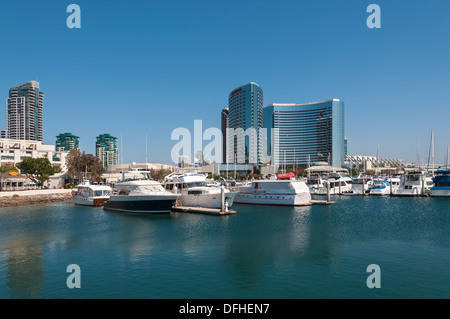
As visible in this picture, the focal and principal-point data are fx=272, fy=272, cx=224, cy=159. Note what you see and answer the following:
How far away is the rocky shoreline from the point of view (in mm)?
55169

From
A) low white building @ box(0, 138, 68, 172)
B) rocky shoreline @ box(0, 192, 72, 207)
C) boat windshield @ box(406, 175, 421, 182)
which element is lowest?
rocky shoreline @ box(0, 192, 72, 207)

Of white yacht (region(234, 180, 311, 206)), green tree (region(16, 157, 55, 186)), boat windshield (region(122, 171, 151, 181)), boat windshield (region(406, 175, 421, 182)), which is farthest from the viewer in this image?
green tree (region(16, 157, 55, 186))

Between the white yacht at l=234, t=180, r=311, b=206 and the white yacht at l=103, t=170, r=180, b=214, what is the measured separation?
1821 centimetres

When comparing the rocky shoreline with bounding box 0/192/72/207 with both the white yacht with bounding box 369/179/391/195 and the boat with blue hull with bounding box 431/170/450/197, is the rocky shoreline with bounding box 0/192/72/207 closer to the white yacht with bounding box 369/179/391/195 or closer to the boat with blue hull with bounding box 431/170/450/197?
the white yacht with bounding box 369/179/391/195

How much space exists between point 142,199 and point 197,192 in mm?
9335

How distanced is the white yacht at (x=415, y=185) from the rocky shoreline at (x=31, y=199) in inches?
3181

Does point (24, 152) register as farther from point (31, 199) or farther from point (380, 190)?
point (380, 190)

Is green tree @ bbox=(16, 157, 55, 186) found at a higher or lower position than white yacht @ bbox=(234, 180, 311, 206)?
higher

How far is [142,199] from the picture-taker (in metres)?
41.0

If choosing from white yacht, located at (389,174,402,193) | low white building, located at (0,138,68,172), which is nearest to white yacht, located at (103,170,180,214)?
white yacht, located at (389,174,402,193)

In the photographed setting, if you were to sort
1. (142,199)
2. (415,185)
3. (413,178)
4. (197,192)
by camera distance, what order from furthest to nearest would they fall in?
1. (413,178)
2. (415,185)
3. (197,192)
4. (142,199)

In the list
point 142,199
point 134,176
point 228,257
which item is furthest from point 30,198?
point 228,257

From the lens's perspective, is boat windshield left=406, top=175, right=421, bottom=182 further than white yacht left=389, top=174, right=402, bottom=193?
No

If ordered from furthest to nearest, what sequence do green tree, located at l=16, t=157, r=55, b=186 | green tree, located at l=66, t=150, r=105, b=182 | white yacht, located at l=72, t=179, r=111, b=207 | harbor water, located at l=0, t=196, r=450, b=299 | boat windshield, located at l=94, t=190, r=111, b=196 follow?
green tree, located at l=66, t=150, r=105, b=182 → green tree, located at l=16, t=157, r=55, b=186 → boat windshield, located at l=94, t=190, r=111, b=196 → white yacht, located at l=72, t=179, r=111, b=207 → harbor water, located at l=0, t=196, r=450, b=299
